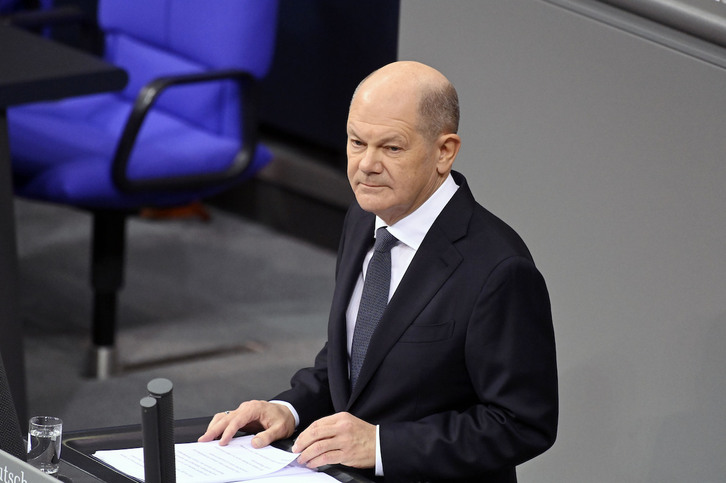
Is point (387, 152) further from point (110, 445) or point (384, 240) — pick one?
point (110, 445)

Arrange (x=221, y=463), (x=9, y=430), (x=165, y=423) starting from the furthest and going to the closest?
(x=221, y=463), (x=9, y=430), (x=165, y=423)

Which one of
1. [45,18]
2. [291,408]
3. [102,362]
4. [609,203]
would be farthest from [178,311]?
[291,408]

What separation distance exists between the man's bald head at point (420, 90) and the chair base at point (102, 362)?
8.26ft

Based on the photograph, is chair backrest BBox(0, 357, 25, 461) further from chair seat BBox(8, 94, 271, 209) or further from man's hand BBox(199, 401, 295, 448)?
chair seat BBox(8, 94, 271, 209)

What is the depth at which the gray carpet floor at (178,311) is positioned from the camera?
4.03m

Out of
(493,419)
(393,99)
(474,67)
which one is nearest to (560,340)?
(474,67)

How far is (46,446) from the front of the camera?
1716 mm

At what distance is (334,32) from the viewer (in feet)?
16.8

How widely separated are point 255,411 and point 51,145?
2.39 metres

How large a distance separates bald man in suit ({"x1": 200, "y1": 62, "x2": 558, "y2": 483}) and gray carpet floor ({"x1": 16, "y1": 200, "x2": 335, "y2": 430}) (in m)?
2.02

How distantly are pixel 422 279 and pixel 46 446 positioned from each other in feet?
1.85

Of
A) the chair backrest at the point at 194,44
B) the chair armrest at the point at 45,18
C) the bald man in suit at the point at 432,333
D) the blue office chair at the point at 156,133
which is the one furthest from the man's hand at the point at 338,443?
the chair armrest at the point at 45,18

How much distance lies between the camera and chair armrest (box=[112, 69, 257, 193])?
3.87 m

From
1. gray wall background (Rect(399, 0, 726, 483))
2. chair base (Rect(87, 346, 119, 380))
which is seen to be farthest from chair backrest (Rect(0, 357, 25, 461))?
chair base (Rect(87, 346, 119, 380))
